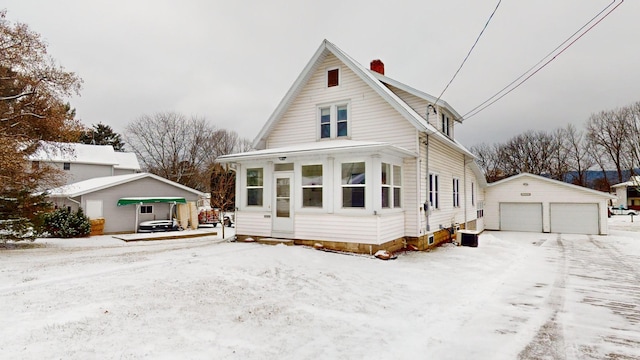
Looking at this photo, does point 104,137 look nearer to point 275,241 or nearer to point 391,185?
point 275,241

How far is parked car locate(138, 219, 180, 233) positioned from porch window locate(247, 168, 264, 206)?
477 inches

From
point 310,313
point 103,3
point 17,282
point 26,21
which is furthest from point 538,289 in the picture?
point 26,21

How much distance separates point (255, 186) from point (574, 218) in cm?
2090

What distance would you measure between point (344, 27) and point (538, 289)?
12004 mm

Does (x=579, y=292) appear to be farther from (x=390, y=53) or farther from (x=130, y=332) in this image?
(x=390, y=53)

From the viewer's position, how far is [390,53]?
14.6m

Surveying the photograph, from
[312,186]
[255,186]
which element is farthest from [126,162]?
[312,186]

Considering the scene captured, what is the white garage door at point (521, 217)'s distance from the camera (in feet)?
72.2

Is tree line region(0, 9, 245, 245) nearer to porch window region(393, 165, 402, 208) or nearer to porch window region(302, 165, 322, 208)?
porch window region(302, 165, 322, 208)

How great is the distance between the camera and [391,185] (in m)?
11.2

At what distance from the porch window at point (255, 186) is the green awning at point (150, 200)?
1240cm

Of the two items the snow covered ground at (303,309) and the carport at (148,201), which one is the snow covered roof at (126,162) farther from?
the snow covered ground at (303,309)

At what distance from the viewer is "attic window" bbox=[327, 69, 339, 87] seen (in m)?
13.2

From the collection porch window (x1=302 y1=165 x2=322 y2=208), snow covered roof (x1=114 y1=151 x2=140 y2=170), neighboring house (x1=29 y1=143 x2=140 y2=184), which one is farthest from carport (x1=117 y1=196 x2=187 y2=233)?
porch window (x1=302 y1=165 x2=322 y2=208)
